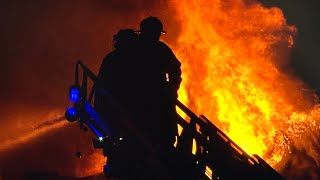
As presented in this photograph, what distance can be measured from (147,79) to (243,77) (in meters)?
11.7

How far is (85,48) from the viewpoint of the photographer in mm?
21312

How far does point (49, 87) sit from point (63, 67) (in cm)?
131

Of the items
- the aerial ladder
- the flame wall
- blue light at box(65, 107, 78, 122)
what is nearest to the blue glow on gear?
blue light at box(65, 107, 78, 122)

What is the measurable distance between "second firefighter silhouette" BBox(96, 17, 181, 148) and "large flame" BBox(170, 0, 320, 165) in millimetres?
10447

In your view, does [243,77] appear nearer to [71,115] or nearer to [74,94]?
[74,94]

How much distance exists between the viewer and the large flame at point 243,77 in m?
16.2

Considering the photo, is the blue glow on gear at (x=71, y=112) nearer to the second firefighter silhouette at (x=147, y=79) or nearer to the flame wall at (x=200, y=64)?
the second firefighter silhouette at (x=147, y=79)

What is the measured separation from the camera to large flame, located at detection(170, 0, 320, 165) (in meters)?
16.2

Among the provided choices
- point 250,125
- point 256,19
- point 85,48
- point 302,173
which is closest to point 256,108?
point 250,125

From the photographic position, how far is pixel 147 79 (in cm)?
593

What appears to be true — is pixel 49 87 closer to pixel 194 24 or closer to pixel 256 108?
pixel 194 24

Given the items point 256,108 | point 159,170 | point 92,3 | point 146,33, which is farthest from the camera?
point 92,3

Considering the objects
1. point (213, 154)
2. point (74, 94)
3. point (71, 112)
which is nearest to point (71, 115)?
point (71, 112)

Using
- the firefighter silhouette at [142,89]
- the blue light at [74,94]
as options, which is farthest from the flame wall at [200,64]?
the firefighter silhouette at [142,89]
